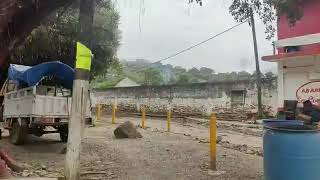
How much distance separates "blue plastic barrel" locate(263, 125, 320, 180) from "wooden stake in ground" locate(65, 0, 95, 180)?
3.14m

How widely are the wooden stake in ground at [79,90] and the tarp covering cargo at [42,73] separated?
6.31 meters

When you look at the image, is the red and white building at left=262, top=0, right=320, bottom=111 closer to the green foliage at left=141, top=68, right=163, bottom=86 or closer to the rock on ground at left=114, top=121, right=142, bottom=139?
the rock on ground at left=114, top=121, right=142, bottom=139

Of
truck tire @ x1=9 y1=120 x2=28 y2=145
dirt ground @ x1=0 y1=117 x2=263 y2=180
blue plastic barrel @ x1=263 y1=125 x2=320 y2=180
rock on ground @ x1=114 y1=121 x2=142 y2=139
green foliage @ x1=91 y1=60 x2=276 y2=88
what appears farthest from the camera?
green foliage @ x1=91 y1=60 x2=276 y2=88

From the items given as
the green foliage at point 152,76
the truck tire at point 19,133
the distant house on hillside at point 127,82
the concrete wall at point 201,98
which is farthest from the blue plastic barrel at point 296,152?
the distant house on hillside at point 127,82

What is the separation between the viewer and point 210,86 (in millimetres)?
28484

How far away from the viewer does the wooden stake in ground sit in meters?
7.29

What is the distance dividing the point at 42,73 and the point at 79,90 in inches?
258

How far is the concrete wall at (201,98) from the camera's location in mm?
25750

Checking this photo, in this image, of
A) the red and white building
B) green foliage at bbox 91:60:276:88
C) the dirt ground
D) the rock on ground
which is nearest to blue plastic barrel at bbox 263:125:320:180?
the dirt ground

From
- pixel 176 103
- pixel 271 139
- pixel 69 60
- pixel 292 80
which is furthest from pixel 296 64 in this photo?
pixel 176 103

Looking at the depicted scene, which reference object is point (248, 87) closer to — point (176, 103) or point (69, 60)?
point (176, 103)

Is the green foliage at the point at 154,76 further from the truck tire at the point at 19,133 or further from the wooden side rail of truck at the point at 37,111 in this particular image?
the truck tire at the point at 19,133

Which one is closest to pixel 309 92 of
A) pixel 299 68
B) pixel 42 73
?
pixel 299 68

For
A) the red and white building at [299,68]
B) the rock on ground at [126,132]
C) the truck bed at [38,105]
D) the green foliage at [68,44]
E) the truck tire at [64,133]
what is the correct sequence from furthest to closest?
the green foliage at [68,44], the rock on ground at [126,132], the truck tire at [64,133], the truck bed at [38,105], the red and white building at [299,68]
